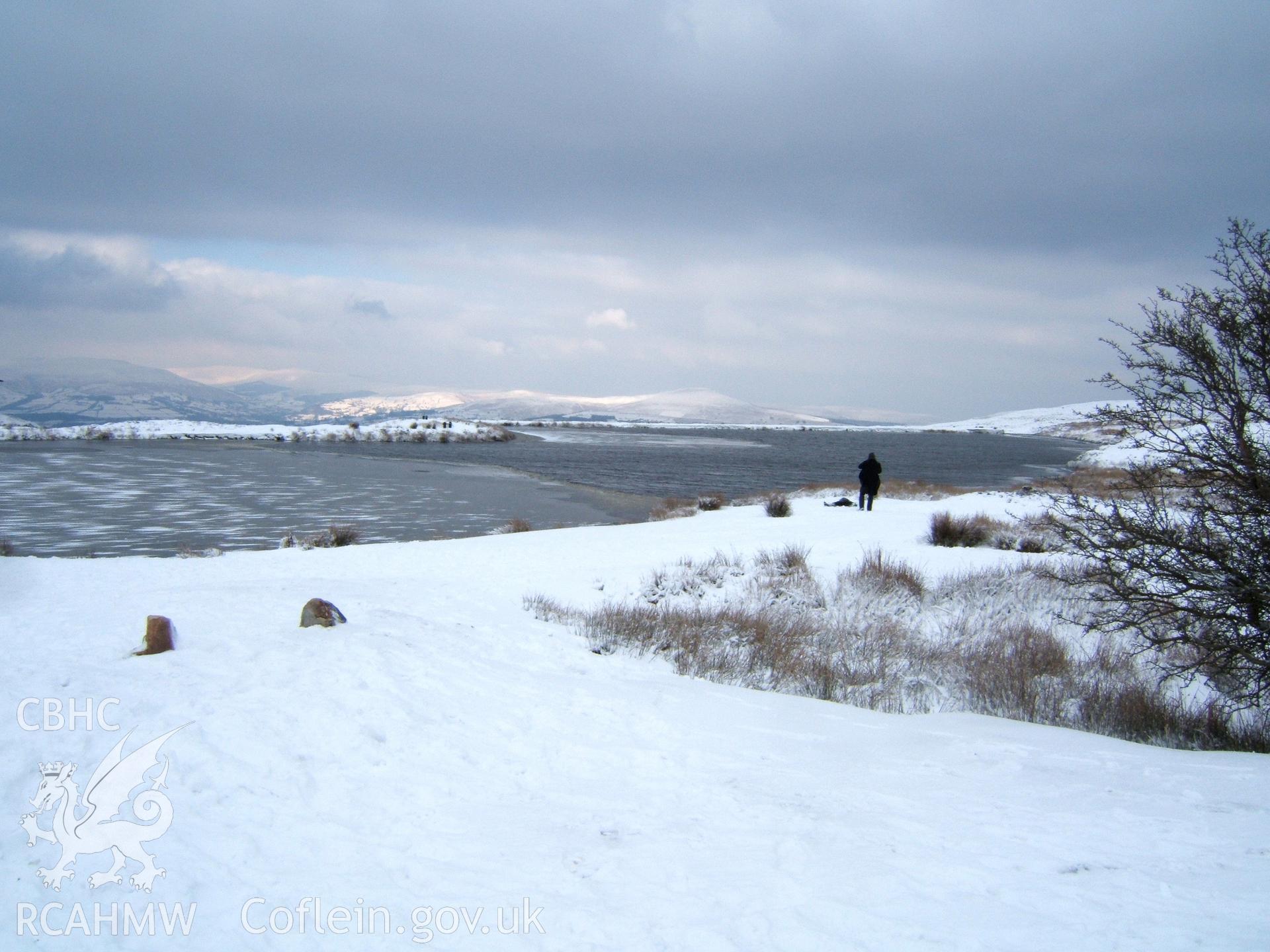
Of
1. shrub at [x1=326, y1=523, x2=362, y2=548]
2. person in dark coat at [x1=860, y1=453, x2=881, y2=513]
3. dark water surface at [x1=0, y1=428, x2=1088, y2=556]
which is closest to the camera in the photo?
shrub at [x1=326, y1=523, x2=362, y2=548]

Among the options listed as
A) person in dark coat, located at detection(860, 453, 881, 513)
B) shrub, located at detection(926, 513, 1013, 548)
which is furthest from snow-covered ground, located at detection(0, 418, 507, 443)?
shrub, located at detection(926, 513, 1013, 548)

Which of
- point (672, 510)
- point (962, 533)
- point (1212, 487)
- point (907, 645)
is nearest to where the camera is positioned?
point (1212, 487)

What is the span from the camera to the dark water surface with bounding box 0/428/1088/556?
20.5 m

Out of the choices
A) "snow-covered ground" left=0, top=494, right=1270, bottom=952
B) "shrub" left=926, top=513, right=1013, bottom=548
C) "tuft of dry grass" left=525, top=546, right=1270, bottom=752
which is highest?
"shrub" left=926, top=513, right=1013, bottom=548

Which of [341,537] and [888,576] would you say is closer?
[888,576]

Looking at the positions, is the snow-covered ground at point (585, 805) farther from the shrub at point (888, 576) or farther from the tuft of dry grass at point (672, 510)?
the tuft of dry grass at point (672, 510)

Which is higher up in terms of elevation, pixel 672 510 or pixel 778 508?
pixel 778 508

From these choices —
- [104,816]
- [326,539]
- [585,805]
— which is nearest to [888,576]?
[585,805]

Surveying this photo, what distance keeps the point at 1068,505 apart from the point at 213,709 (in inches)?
328

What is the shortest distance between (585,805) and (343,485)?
30.4 metres

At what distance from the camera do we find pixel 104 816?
149 inches

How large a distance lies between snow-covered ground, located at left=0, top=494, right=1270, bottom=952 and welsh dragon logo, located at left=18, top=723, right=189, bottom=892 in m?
0.06

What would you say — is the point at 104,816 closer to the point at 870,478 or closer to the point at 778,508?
the point at 778,508

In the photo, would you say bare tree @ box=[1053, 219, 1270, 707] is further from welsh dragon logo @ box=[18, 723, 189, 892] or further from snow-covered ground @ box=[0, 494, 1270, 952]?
welsh dragon logo @ box=[18, 723, 189, 892]
